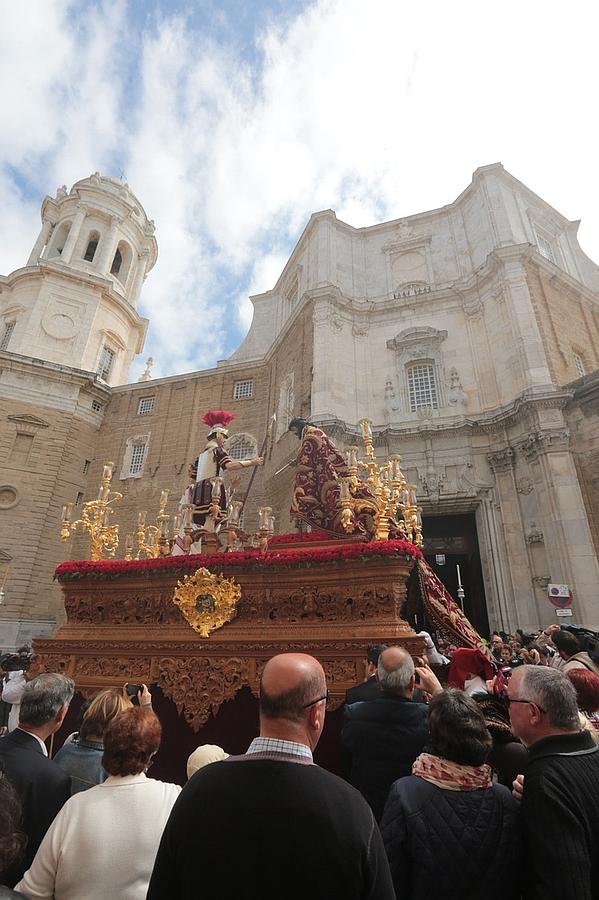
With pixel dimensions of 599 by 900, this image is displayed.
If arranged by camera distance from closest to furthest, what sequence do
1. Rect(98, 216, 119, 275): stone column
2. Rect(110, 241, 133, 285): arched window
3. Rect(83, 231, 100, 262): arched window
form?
Rect(98, 216, 119, 275): stone column
Rect(83, 231, 100, 262): arched window
Rect(110, 241, 133, 285): arched window

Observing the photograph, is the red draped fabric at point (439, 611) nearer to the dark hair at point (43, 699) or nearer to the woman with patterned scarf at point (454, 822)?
the woman with patterned scarf at point (454, 822)

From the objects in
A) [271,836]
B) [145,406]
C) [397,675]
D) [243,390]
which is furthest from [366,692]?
[145,406]

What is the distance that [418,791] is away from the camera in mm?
2205

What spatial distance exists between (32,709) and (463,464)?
16617 millimetres

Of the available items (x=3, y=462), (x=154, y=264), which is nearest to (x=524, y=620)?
(x=3, y=462)

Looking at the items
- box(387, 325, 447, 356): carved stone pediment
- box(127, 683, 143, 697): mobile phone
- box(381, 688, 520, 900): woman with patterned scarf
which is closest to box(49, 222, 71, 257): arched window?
box(387, 325, 447, 356): carved stone pediment

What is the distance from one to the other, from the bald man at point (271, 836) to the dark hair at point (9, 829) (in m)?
0.47

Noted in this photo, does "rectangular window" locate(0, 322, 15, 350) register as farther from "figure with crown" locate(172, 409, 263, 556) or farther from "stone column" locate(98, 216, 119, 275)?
"figure with crown" locate(172, 409, 263, 556)

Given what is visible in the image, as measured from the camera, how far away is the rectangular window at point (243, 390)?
26.7 metres

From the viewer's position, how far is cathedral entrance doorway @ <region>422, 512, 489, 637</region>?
16672 mm

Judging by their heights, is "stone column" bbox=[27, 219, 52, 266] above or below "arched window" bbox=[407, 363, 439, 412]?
above

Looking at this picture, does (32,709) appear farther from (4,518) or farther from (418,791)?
(4,518)

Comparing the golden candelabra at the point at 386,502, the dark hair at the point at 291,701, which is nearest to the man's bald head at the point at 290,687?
the dark hair at the point at 291,701

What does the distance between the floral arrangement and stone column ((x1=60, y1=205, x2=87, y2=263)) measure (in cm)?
3359
